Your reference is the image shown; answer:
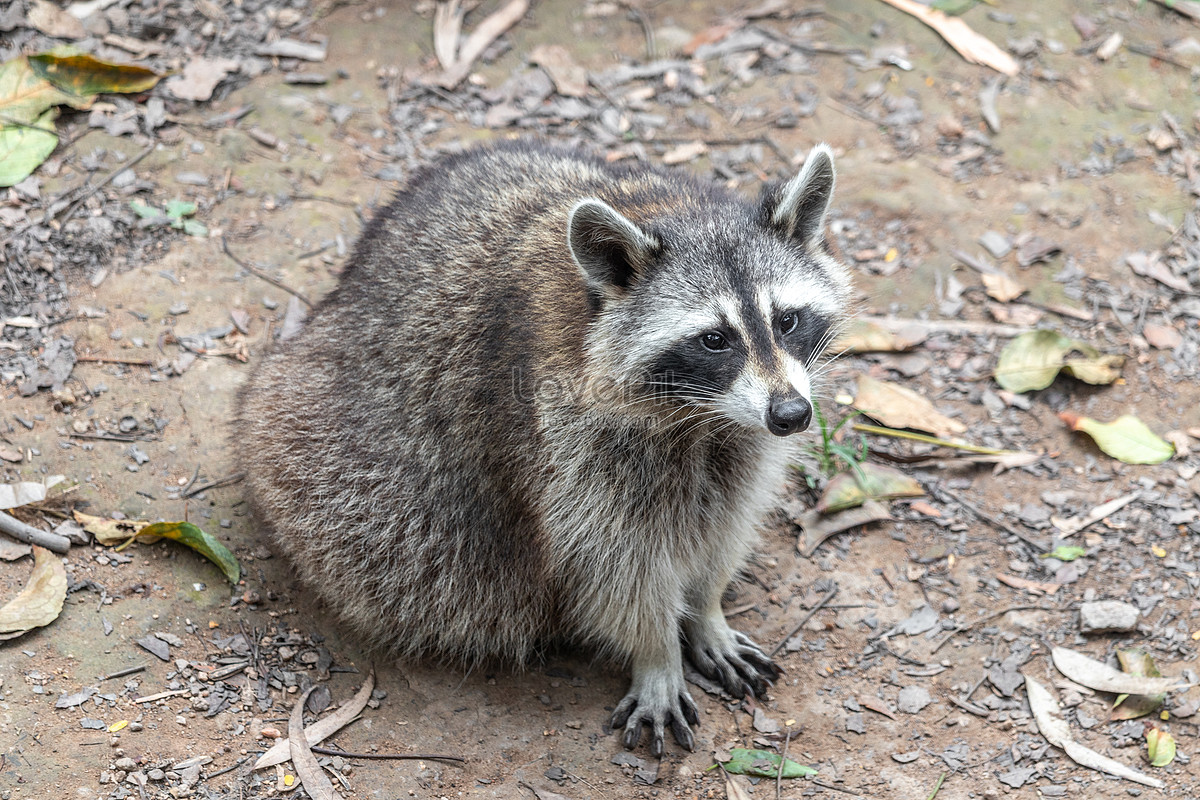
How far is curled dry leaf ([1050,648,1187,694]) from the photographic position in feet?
14.8

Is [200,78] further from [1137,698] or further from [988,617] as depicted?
[1137,698]

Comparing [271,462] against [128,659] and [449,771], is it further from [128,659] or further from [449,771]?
[449,771]

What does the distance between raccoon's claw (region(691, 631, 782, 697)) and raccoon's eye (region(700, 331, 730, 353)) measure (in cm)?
172

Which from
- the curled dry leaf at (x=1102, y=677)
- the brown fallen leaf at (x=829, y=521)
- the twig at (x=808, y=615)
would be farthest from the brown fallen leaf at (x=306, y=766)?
the curled dry leaf at (x=1102, y=677)

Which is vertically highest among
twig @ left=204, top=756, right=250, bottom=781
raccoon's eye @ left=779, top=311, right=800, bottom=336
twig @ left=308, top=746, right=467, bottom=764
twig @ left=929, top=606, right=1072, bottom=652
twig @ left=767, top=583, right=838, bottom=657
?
raccoon's eye @ left=779, top=311, right=800, bottom=336

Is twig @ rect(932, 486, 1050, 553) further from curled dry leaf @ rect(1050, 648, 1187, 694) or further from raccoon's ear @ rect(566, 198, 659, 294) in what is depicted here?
raccoon's ear @ rect(566, 198, 659, 294)

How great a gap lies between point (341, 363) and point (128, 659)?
153cm

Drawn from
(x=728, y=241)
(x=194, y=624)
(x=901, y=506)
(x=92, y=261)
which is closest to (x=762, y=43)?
(x=901, y=506)

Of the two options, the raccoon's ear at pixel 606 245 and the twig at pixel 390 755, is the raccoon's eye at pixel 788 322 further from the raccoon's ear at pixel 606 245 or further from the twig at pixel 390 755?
the twig at pixel 390 755

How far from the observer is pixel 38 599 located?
14.3 feet

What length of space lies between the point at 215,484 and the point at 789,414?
3062 mm

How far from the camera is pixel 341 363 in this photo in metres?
4.74

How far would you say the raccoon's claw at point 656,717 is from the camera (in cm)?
456

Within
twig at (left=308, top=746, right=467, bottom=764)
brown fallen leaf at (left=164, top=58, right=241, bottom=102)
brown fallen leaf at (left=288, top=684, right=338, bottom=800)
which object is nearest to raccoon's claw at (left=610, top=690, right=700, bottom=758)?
twig at (left=308, top=746, right=467, bottom=764)
